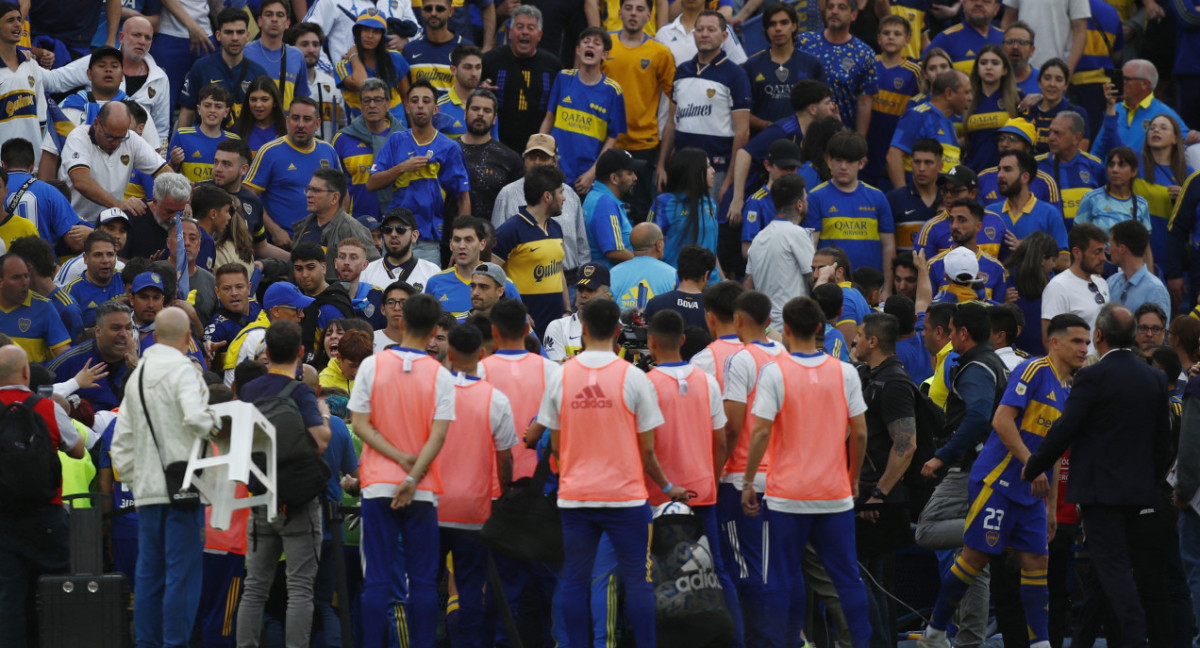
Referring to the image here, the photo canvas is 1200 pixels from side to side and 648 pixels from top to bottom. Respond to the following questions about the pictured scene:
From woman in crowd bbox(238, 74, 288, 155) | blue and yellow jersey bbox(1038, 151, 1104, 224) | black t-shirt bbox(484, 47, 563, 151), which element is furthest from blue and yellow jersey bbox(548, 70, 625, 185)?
blue and yellow jersey bbox(1038, 151, 1104, 224)

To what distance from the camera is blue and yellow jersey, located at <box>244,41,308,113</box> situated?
14211 mm

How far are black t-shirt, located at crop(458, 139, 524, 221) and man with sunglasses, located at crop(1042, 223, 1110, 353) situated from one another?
458cm

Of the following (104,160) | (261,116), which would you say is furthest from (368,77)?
(104,160)

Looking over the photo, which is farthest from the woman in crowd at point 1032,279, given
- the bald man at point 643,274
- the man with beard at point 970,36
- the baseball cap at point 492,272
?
the baseball cap at point 492,272

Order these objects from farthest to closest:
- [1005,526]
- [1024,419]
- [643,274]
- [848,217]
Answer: [848,217] < [643,274] < [1024,419] < [1005,526]

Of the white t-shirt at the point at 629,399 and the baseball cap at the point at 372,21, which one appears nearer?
the white t-shirt at the point at 629,399

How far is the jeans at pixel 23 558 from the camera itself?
26.8ft

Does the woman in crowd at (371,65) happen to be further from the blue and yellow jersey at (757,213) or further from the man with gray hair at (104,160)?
the blue and yellow jersey at (757,213)

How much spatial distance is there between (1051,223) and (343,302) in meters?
6.30

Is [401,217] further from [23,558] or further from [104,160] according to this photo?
[23,558]

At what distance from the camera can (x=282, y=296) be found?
34.2ft

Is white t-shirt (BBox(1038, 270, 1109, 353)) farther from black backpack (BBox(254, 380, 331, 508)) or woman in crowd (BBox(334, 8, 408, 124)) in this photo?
black backpack (BBox(254, 380, 331, 508))

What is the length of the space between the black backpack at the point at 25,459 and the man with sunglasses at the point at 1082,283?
7328 mm

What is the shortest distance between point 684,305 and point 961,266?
2.88m
